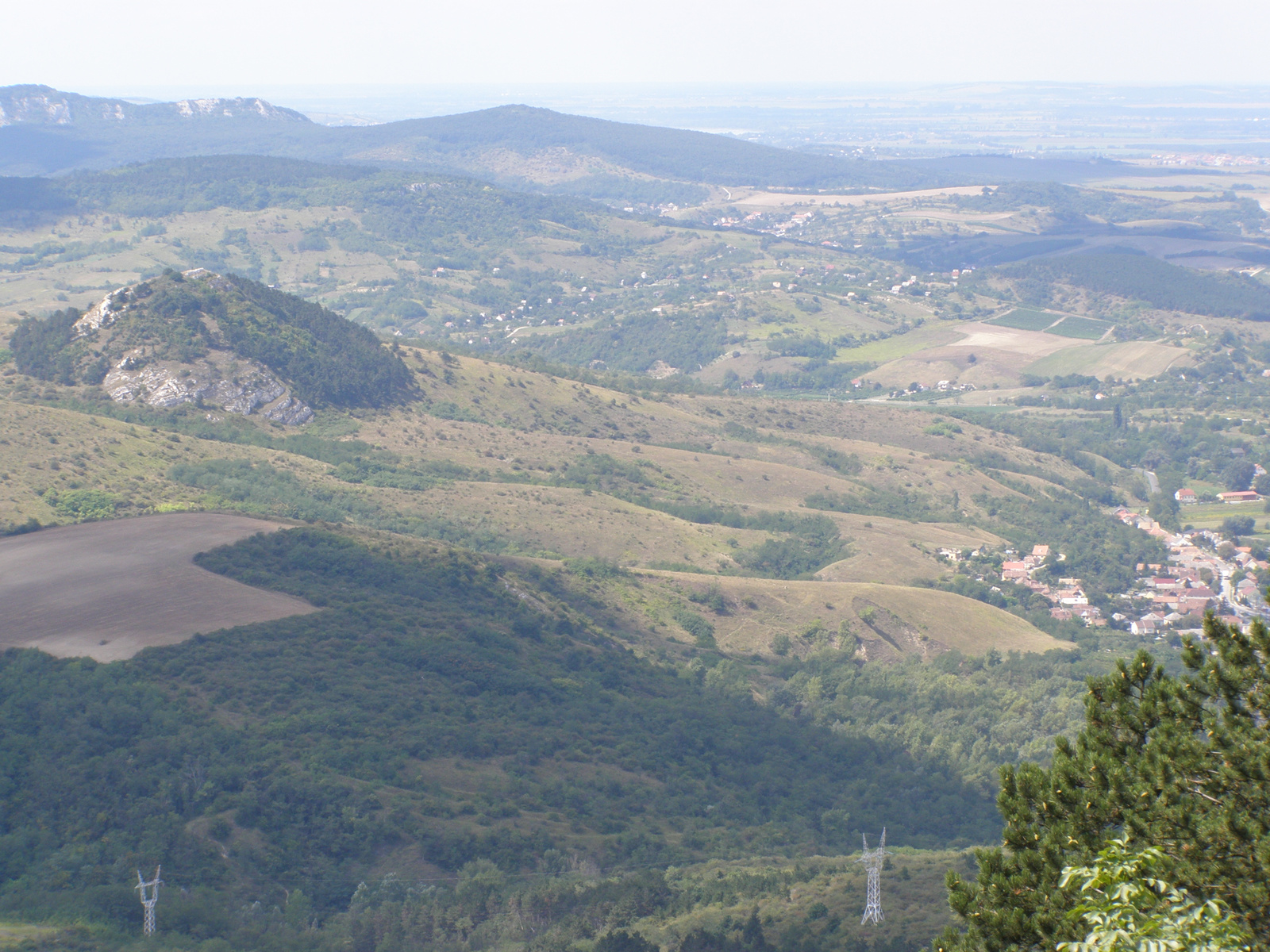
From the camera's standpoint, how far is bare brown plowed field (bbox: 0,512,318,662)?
201ft

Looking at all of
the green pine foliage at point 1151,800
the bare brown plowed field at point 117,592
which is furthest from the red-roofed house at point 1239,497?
the green pine foliage at point 1151,800

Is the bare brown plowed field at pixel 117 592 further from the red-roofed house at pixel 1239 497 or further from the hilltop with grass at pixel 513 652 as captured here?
the red-roofed house at pixel 1239 497

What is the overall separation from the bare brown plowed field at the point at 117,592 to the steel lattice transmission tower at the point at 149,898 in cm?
2015

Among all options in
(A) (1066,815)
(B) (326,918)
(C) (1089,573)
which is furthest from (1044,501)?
(A) (1066,815)

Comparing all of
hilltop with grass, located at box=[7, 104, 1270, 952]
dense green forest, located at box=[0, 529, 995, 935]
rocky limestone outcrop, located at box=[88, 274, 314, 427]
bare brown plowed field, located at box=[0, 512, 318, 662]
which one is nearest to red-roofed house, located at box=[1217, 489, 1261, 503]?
hilltop with grass, located at box=[7, 104, 1270, 952]

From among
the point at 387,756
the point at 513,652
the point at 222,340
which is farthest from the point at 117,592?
the point at 222,340

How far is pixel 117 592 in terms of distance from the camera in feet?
219

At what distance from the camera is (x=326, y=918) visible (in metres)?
44.2

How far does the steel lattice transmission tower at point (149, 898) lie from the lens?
3916cm

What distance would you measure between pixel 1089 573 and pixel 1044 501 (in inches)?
829

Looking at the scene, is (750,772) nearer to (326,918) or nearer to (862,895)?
(862,895)

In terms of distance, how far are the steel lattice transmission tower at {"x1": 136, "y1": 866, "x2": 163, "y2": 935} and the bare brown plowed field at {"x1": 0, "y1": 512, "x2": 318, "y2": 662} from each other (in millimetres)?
20151

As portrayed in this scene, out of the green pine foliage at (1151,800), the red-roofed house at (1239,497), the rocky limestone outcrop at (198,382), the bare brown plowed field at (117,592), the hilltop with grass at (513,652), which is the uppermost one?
the green pine foliage at (1151,800)

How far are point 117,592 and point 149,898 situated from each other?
29441mm
